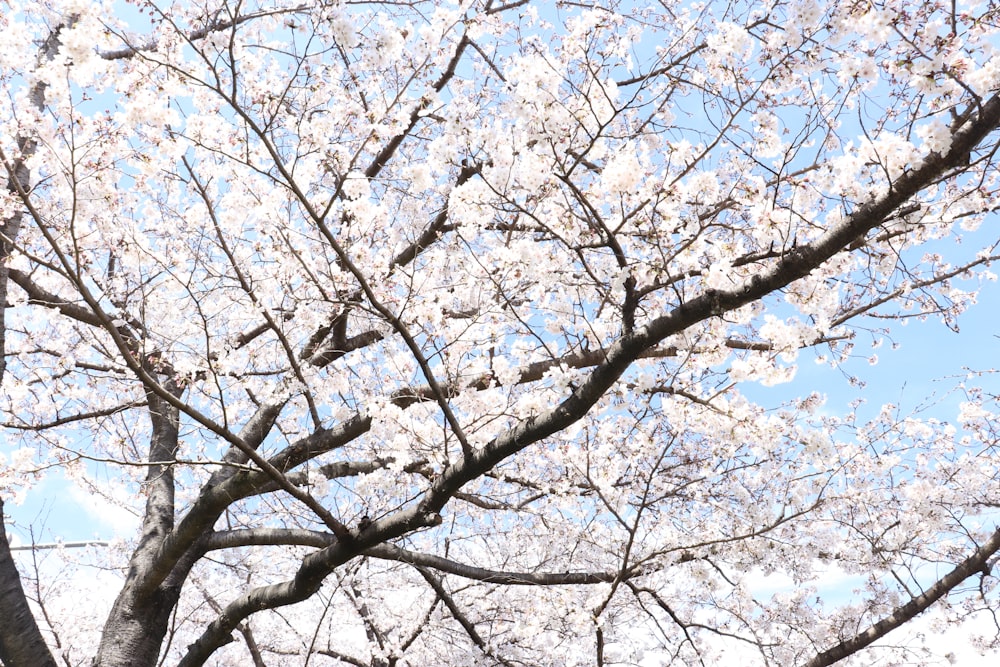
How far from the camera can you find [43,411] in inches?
283

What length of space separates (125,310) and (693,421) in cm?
461

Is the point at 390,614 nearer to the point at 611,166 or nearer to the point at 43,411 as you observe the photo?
the point at 43,411

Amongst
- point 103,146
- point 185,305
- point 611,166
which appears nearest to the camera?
point 611,166

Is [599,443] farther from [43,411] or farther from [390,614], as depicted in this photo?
[43,411]

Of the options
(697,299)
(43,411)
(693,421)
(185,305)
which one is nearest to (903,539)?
(693,421)

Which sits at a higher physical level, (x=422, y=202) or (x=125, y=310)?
(x=422, y=202)

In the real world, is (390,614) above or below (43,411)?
below

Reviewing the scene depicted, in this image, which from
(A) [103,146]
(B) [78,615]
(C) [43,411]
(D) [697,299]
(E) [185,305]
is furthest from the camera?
(B) [78,615]

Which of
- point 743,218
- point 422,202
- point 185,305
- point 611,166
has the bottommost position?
point 611,166

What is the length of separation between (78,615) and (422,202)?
871 cm

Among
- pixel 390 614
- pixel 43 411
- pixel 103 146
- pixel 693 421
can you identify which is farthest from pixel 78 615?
pixel 693 421

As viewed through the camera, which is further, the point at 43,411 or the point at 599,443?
the point at 43,411

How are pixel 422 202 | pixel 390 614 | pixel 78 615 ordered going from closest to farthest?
pixel 422 202, pixel 390 614, pixel 78 615

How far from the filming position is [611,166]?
365 centimetres
